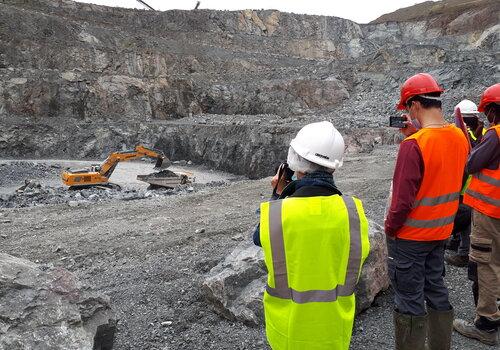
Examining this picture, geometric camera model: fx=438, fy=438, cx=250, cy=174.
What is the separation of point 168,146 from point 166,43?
44.8ft

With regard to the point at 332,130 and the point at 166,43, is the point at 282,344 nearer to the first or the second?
the point at 332,130

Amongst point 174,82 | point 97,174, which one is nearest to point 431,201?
point 97,174

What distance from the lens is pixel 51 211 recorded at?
8.93 m

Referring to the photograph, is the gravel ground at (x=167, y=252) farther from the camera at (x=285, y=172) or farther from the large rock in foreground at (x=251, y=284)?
the camera at (x=285, y=172)

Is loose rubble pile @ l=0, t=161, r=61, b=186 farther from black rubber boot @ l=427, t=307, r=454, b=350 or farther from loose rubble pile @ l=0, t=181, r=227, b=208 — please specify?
black rubber boot @ l=427, t=307, r=454, b=350

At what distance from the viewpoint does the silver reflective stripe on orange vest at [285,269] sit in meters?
1.77

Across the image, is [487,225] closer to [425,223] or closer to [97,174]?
[425,223]

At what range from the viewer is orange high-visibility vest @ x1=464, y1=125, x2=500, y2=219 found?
2.95m

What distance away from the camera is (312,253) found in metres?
1.80

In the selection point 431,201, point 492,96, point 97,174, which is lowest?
point 97,174

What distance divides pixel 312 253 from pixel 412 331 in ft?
3.51

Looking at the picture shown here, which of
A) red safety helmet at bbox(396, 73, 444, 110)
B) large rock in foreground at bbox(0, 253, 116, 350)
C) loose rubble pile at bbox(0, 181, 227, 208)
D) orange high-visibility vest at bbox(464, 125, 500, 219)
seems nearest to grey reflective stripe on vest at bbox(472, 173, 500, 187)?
orange high-visibility vest at bbox(464, 125, 500, 219)

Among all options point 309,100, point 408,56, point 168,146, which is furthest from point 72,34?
point 408,56

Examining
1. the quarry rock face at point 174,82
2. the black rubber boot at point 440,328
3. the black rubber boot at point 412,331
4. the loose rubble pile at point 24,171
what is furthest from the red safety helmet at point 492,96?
the loose rubble pile at point 24,171
